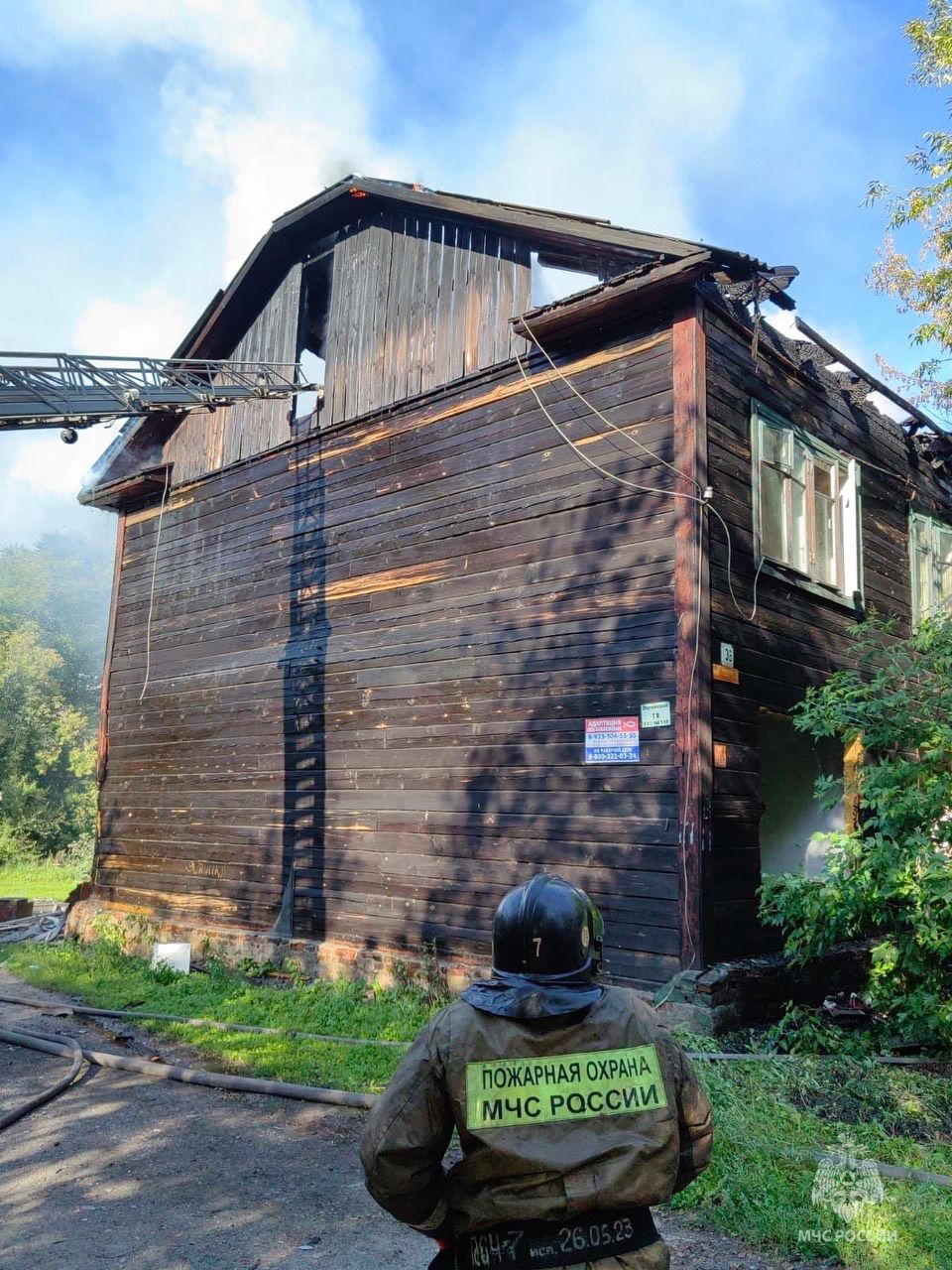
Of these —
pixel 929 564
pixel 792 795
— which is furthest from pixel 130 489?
pixel 929 564

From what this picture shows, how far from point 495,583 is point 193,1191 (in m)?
5.83

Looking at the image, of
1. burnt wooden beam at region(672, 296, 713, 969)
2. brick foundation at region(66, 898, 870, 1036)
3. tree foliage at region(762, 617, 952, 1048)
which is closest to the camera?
tree foliage at region(762, 617, 952, 1048)

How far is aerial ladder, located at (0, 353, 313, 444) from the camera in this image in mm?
10430

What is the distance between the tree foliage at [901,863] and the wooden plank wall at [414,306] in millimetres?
4929

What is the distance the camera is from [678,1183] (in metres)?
2.44

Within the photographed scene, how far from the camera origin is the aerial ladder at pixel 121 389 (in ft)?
34.2

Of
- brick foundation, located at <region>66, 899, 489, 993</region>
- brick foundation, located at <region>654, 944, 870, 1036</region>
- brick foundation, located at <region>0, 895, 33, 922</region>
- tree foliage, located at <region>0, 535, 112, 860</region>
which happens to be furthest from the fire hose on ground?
tree foliage, located at <region>0, 535, 112, 860</region>

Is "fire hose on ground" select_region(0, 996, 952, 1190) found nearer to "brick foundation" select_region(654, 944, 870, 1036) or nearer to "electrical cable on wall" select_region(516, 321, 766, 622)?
"brick foundation" select_region(654, 944, 870, 1036)

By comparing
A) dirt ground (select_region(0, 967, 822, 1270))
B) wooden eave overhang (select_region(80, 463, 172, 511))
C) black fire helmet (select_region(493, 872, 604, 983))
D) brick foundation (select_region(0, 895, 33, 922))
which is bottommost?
brick foundation (select_region(0, 895, 33, 922))

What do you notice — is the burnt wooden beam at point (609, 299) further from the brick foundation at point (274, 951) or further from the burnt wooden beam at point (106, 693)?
the burnt wooden beam at point (106, 693)

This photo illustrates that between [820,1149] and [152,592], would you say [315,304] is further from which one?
[820,1149]

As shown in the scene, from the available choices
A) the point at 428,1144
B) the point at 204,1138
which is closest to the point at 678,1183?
the point at 428,1144

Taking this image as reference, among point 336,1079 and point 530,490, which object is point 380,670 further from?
point 336,1079

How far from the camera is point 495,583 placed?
9.60m
